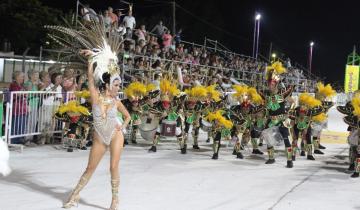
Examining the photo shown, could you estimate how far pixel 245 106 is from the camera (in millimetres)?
11086

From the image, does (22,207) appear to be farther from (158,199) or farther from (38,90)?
(38,90)

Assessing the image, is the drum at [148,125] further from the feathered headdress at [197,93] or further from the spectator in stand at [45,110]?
the spectator in stand at [45,110]

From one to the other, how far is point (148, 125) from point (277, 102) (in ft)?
11.2

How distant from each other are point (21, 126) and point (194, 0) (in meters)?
43.9

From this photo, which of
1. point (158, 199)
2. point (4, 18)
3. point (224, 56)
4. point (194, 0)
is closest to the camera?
point (158, 199)

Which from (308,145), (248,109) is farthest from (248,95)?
(308,145)

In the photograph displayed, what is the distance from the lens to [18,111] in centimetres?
1054

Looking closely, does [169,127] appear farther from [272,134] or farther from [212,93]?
[272,134]

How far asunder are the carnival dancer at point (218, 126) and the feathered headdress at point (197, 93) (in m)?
0.63

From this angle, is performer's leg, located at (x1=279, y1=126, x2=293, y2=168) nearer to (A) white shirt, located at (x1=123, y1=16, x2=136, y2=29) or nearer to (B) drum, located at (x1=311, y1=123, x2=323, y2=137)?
(B) drum, located at (x1=311, y1=123, x2=323, y2=137)

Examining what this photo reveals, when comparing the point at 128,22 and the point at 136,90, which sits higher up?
the point at 128,22

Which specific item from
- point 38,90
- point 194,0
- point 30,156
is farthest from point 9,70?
point 194,0

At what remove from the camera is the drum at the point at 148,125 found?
12023mm

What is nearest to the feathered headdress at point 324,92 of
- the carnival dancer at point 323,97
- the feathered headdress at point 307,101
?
the carnival dancer at point 323,97
